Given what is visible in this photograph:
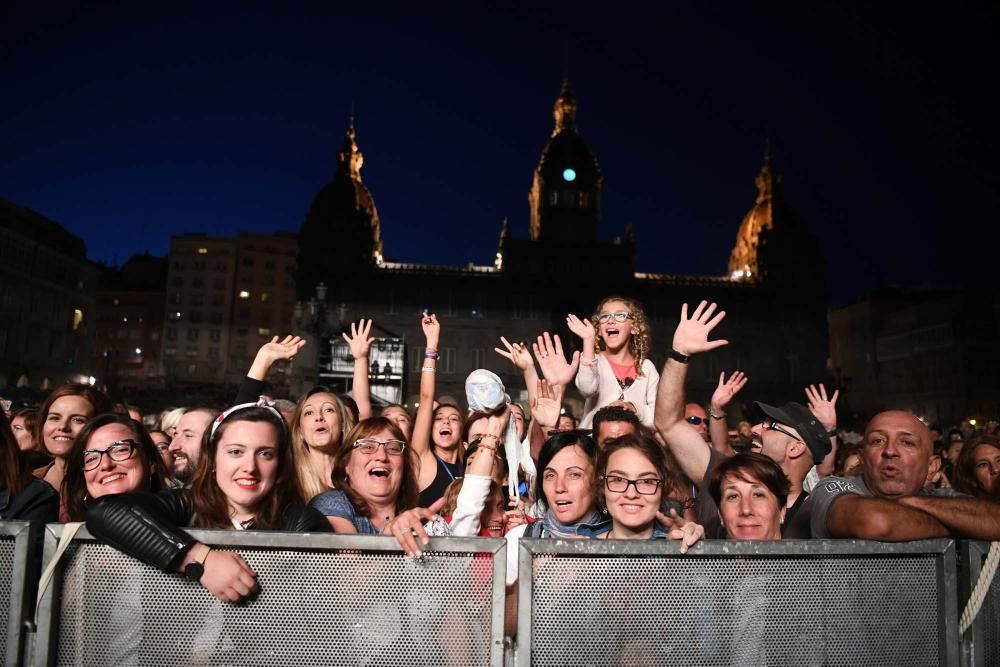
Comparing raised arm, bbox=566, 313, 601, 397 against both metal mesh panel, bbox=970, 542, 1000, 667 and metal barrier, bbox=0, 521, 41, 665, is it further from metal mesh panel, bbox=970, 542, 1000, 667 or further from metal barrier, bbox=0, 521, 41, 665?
metal barrier, bbox=0, 521, 41, 665

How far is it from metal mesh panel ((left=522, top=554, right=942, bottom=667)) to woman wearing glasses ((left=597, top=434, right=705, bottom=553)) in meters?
0.57

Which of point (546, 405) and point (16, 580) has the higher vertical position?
point (546, 405)

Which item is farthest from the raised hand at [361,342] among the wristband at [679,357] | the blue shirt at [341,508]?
the wristband at [679,357]

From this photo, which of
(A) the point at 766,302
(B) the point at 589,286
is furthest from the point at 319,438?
(A) the point at 766,302

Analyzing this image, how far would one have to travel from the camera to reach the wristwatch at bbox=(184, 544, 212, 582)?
274 cm

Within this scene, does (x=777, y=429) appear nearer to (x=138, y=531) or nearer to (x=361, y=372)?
(x=361, y=372)

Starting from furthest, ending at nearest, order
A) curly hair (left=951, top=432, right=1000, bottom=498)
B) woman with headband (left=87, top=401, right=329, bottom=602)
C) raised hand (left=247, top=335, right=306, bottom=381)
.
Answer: curly hair (left=951, top=432, right=1000, bottom=498) < raised hand (left=247, top=335, right=306, bottom=381) < woman with headband (left=87, top=401, right=329, bottom=602)

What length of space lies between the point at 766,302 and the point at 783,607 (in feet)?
221

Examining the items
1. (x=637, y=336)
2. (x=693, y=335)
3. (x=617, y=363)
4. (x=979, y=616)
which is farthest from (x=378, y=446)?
(x=979, y=616)

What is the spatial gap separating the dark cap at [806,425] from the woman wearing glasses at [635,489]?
1.38 metres

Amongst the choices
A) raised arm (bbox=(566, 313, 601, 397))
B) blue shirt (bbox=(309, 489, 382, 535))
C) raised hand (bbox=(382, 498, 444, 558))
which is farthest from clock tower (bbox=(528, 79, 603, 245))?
raised hand (bbox=(382, 498, 444, 558))

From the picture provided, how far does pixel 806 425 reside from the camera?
4.66 meters

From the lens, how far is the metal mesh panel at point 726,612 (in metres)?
2.81

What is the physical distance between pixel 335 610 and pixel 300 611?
134 mm
